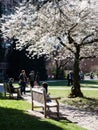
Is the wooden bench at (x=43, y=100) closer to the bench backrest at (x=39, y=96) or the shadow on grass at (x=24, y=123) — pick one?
the bench backrest at (x=39, y=96)

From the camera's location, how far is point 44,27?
955 inches

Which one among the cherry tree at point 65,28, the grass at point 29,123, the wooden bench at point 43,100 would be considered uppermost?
the cherry tree at point 65,28

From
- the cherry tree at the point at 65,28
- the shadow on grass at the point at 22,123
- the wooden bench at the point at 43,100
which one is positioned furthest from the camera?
the cherry tree at the point at 65,28

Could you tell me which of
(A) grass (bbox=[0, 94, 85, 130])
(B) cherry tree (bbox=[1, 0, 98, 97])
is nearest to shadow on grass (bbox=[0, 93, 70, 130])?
(A) grass (bbox=[0, 94, 85, 130])

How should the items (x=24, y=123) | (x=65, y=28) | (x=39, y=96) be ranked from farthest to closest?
(x=65, y=28)
(x=39, y=96)
(x=24, y=123)

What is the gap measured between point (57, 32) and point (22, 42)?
3.81 meters

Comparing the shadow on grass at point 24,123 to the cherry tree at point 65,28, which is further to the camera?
the cherry tree at point 65,28

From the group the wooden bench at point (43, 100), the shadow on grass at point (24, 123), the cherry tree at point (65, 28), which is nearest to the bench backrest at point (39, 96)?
the wooden bench at point (43, 100)

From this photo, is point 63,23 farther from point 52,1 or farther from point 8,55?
point 8,55

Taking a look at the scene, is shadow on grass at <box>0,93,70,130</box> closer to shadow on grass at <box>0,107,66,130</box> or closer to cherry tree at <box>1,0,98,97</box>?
shadow on grass at <box>0,107,66,130</box>

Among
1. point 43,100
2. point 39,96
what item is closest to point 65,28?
point 39,96

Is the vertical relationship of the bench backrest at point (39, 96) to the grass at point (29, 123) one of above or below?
above

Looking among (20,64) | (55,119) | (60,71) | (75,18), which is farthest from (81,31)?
(60,71)

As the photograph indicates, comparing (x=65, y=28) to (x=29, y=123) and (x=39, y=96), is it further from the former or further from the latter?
(x=29, y=123)
